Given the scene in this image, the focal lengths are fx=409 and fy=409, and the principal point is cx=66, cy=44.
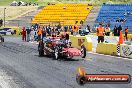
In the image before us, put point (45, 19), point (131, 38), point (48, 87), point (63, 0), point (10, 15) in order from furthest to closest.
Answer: point (63, 0)
point (10, 15)
point (45, 19)
point (131, 38)
point (48, 87)

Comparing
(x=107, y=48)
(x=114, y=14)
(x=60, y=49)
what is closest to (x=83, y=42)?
(x=107, y=48)

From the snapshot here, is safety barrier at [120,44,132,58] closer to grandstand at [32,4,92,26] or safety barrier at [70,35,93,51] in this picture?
safety barrier at [70,35,93,51]

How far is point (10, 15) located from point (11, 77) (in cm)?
7066

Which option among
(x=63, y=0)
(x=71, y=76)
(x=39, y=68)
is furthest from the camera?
(x=63, y=0)

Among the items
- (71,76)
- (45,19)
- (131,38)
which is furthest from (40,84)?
(45,19)

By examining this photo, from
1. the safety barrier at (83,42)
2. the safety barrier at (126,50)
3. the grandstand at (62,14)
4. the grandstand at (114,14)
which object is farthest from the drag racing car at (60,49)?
the grandstand at (62,14)

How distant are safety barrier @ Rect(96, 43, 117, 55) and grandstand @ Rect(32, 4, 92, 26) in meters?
41.2

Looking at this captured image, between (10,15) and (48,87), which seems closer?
(48,87)

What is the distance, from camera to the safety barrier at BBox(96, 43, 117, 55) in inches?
1049

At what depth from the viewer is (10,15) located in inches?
3344

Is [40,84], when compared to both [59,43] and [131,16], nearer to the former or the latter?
[59,43]

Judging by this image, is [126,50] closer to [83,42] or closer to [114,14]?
[83,42]

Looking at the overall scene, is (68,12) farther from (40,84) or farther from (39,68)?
(40,84)

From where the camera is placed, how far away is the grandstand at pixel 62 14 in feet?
243
